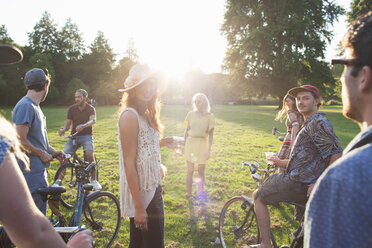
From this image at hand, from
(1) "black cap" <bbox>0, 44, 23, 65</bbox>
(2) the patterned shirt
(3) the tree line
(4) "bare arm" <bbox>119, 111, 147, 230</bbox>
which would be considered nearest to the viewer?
(1) "black cap" <bbox>0, 44, 23, 65</bbox>

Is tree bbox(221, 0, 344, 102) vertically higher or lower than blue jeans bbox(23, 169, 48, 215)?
higher

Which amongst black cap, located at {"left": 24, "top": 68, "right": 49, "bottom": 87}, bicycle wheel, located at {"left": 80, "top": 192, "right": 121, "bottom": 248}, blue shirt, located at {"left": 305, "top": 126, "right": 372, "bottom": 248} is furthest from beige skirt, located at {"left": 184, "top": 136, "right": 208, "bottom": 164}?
blue shirt, located at {"left": 305, "top": 126, "right": 372, "bottom": 248}

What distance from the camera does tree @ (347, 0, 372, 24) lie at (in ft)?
92.7

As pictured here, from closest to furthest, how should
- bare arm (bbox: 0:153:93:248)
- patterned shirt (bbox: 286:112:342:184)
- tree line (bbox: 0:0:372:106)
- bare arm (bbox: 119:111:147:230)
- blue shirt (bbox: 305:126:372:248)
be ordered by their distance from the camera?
blue shirt (bbox: 305:126:372:248), bare arm (bbox: 0:153:93:248), bare arm (bbox: 119:111:147:230), patterned shirt (bbox: 286:112:342:184), tree line (bbox: 0:0:372:106)


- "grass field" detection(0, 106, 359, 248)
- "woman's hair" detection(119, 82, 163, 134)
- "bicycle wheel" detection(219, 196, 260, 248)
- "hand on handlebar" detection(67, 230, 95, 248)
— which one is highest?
"woman's hair" detection(119, 82, 163, 134)

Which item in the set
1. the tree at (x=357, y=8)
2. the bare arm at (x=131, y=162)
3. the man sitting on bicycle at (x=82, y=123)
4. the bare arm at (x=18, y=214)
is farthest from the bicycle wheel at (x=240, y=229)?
the tree at (x=357, y=8)

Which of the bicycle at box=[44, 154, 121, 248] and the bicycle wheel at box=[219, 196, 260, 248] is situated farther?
the bicycle wheel at box=[219, 196, 260, 248]

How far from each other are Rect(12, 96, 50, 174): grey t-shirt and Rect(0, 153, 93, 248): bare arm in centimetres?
261

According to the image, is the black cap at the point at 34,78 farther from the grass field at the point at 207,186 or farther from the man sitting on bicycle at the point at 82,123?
the man sitting on bicycle at the point at 82,123

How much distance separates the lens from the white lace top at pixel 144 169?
7.96 ft

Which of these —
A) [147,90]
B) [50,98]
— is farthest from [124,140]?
[50,98]

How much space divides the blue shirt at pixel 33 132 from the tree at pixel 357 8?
34508 mm

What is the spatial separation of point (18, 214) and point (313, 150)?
2971 mm

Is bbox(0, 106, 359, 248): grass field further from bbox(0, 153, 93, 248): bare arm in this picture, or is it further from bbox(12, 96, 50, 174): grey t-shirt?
bbox(12, 96, 50, 174): grey t-shirt
